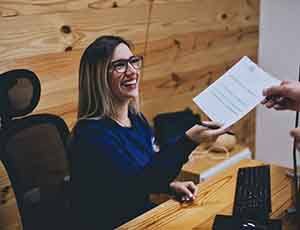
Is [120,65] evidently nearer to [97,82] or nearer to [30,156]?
[97,82]

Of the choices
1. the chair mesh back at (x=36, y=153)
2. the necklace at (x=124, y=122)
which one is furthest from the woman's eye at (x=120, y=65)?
the chair mesh back at (x=36, y=153)

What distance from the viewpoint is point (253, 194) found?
154 centimetres

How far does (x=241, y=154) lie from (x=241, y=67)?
4.45 ft

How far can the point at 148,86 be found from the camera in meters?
2.60

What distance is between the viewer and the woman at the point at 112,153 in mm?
1582

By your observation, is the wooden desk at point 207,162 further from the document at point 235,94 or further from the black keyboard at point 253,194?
the document at point 235,94

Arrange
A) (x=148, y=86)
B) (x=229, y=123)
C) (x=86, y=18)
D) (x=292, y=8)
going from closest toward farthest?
(x=229, y=123) → (x=86, y=18) → (x=148, y=86) → (x=292, y=8)

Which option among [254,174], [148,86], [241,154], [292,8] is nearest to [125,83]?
[254,174]

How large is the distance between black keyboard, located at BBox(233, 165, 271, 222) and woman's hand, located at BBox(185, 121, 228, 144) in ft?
0.67

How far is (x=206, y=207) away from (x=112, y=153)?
344 mm

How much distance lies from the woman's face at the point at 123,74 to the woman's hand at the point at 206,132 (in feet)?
0.86

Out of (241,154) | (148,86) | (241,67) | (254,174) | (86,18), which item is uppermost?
(86,18)

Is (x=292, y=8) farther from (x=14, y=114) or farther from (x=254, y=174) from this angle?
(x=14, y=114)

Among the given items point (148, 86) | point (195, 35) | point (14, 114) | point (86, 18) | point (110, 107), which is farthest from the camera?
point (195, 35)
